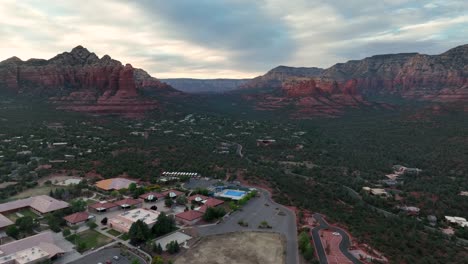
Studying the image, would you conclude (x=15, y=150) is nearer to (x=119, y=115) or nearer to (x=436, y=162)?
(x=119, y=115)

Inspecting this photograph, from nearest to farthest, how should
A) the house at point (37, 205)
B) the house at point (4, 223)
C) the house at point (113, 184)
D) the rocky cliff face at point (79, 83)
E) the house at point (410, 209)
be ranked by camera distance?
1. the house at point (4, 223)
2. the house at point (37, 205)
3. the house at point (410, 209)
4. the house at point (113, 184)
5. the rocky cliff face at point (79, 83)

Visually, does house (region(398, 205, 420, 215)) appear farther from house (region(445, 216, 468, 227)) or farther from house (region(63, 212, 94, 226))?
house (region(63, 212, 94, 226))

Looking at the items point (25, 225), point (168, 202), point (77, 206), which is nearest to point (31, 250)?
point (25, 225)

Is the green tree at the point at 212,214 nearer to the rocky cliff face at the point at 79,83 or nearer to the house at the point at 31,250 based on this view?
the house at the point at 31,250

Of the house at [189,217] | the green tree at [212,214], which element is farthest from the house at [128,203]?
the green tree at [212,214]

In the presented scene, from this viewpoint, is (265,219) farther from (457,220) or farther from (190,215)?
(457,220)

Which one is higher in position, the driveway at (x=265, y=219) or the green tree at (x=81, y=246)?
the green tree at (x=81, y=246)

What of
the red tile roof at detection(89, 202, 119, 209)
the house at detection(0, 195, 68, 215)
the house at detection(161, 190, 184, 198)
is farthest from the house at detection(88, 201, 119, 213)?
the house at detection(161, 190, 184, 198)
